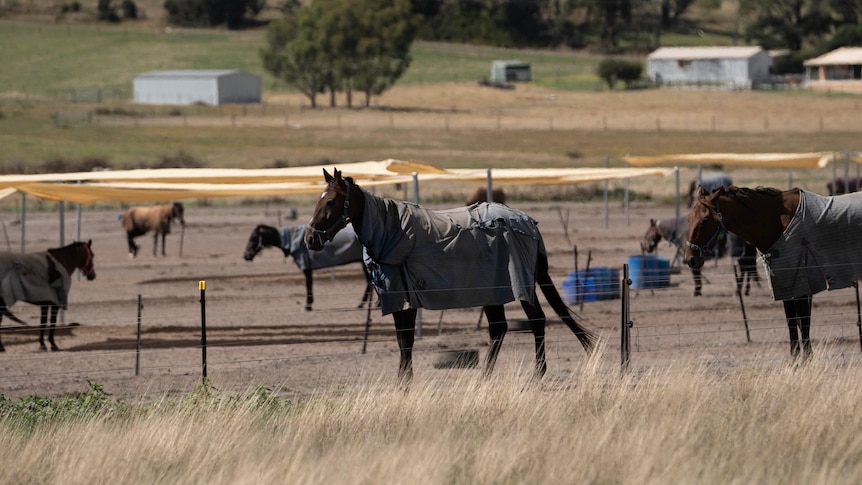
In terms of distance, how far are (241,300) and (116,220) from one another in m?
16.7

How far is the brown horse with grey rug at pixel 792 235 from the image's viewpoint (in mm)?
11930

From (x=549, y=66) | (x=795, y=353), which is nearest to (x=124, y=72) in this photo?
(x=549, y=66)

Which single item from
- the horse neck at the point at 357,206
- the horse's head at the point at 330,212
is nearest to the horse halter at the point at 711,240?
the horse neck at the point at 357,206

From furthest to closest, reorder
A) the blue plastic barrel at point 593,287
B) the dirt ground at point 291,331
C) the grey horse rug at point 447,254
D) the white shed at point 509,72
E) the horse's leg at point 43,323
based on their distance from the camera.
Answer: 1. the white shed at point 509,72
2. the blue plastic barrel at point 593,287
3. the horse's leg at point 43,323
4. the dirt ground at point 291,331
5. the grey horse rug at point 447,254

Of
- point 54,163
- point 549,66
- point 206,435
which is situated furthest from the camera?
point 549,66

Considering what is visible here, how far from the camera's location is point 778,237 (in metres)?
12.2

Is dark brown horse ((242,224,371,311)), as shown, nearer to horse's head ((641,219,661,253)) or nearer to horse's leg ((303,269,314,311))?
horse's leg ((303,269,314,311))

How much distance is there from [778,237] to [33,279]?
9383mm

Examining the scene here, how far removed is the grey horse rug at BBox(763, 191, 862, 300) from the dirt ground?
24.3 inches

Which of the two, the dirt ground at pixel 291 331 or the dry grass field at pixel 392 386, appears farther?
the dirt ground at pixel 291 331

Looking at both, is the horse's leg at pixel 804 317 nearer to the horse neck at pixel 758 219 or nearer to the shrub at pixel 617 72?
the horse neck at pixel 758 219

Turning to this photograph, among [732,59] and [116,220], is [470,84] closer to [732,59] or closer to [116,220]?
[732,59]

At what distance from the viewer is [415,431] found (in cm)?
916

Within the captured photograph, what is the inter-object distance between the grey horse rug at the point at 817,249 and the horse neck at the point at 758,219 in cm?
8
